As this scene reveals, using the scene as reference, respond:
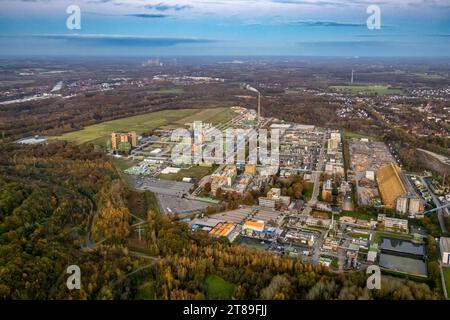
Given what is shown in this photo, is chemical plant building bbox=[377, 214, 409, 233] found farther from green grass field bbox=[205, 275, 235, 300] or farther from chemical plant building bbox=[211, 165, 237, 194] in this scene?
green grass field bbox=[205, 275, 235, 300]

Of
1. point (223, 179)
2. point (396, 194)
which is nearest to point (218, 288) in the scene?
point (223, 179)

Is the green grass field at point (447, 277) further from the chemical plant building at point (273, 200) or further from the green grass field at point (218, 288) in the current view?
the chemical plant building at point (273, 200)

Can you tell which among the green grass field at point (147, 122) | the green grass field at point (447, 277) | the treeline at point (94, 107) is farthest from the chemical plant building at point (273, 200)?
the treeline at point (94, 107)

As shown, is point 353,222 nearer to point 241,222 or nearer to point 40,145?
point 241,222

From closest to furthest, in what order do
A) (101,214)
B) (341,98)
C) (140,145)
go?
1. (101,214)
2. (140,145)
3. (341,98)

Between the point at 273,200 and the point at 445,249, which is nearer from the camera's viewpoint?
the point at 445,249

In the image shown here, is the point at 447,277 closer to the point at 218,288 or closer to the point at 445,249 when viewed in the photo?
the point at 445,249
